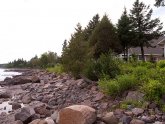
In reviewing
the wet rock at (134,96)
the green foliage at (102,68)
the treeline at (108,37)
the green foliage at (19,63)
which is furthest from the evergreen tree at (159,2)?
the green foliage at (19,63)

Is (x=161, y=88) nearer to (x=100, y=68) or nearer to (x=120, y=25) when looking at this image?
(x=100, y=68)

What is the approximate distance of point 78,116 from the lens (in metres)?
10.7

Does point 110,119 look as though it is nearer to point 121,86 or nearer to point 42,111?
point 121,86

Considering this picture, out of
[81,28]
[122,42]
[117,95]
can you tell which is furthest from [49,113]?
[122,42]

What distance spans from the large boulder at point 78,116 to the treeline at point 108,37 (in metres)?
9.33

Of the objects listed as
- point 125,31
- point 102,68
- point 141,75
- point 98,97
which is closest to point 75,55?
point 102,68

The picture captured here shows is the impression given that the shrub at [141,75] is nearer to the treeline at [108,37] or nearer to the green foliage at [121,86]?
the green foliage at [121,86]

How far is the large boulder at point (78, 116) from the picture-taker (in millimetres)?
10656

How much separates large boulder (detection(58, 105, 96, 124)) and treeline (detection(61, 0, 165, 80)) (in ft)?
30.6

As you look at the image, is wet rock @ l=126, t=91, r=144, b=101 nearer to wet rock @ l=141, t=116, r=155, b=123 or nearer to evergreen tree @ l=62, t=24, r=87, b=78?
wet rock @ l=141, t=116, r=155, b=123

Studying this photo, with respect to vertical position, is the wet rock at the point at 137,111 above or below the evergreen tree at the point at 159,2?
below

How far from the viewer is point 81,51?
22.4m

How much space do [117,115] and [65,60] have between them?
38.0 feet

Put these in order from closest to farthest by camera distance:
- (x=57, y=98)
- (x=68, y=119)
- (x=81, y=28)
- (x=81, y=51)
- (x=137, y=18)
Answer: (x=68, y=119)
(x=57, y=98)
(x=81, y=51)
(x=81, y=28)
(x=137, y=18)
